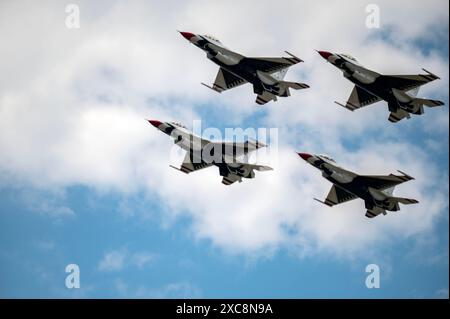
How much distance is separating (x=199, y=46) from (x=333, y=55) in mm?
12369

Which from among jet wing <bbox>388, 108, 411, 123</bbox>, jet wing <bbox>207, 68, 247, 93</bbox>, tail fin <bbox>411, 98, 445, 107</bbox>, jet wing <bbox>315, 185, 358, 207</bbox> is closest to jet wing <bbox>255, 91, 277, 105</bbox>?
jet wing <bbox>207, 68, 247, 93</bbox>

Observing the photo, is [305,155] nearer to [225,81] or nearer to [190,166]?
[190,166]

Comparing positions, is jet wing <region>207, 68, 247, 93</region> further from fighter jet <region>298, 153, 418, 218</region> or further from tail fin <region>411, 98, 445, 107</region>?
tail fin <region>411, 98, 445, 107</region>

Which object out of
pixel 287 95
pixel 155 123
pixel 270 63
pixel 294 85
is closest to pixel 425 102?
pixel 294 85

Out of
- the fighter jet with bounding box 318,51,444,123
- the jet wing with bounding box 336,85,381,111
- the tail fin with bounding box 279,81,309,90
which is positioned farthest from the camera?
the jet wing with bounding box 336,85,381,111

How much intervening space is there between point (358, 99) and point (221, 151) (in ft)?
52.0

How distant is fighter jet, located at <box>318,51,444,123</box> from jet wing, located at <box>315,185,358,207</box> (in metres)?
8.64

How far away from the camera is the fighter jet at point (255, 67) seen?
9044 centimetres

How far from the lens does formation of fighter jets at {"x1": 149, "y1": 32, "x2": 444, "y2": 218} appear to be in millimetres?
89938

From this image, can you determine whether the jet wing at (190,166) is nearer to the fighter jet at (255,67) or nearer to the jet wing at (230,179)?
the jet wing at (230,179)

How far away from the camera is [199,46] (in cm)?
9069

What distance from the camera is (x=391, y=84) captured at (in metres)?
91.7
